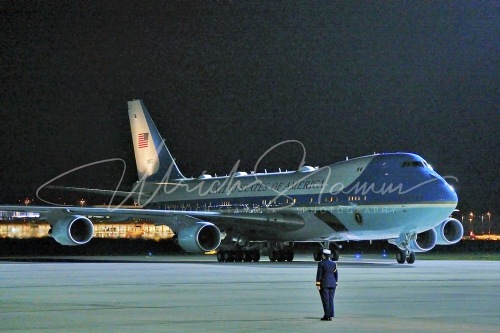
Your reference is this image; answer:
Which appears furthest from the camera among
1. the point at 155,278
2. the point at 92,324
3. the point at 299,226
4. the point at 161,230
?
the point at 161,230

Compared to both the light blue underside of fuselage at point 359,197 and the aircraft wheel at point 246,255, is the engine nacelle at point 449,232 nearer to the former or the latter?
the light blue underside of fuselage at point 359,197

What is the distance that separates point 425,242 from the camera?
152ft

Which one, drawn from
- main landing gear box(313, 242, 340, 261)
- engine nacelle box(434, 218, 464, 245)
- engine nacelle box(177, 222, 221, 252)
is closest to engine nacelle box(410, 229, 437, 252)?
engine nacelle box(434, 218, 464, 245)

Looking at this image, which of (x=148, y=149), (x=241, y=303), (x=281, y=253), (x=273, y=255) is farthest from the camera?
(x=148, y=149)

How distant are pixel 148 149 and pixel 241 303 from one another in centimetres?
4087

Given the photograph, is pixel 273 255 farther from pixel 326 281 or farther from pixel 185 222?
pixel 326 281

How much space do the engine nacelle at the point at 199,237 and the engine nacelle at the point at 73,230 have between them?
15.5 ft

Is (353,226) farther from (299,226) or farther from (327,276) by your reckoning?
(327,276)

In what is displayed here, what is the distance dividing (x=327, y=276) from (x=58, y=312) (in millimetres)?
5315

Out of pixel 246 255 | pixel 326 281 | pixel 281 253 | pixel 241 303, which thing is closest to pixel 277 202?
pixel 281 253

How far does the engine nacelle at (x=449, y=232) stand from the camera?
4731 centimetres

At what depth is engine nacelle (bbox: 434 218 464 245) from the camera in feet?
155

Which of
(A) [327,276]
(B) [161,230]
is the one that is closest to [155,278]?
(A) [327,276]

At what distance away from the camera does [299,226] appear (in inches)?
1833
